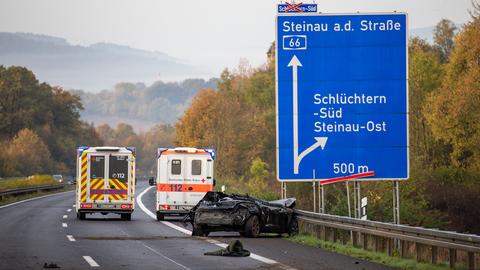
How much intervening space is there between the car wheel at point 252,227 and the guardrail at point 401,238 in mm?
1398

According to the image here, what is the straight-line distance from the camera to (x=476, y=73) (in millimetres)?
61031

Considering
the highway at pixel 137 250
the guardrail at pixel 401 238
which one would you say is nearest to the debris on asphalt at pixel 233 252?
the highway at pixel 137 250

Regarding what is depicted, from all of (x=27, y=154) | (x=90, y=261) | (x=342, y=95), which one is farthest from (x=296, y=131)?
(x=27, y=154)

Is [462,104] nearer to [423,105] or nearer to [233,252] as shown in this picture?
[423,105]

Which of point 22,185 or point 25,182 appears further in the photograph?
point 25,182

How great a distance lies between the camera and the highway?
1789 centimetres

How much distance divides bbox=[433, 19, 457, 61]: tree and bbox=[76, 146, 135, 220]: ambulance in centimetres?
7636

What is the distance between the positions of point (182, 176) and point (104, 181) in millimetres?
2822

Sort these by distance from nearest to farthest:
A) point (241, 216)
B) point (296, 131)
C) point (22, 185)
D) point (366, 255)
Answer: point (366, 255)
point (241, 216)
point (296, 131)
point (22, 185)

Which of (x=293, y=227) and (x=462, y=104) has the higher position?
(x=462, y=104)

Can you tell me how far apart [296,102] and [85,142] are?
445 ft

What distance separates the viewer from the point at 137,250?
21328 mm

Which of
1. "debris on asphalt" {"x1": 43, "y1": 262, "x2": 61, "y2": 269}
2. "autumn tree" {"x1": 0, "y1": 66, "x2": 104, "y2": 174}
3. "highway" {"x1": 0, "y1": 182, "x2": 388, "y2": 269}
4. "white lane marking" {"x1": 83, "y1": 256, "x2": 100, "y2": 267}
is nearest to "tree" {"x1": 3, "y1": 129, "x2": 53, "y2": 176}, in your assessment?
"autumn tree" {"x1": 0, "y1": 66, "x2": 104, "y2": 174}

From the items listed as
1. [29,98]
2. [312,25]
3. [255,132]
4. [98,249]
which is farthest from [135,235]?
[29,98]
